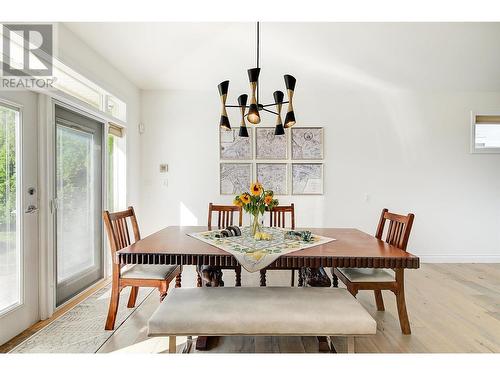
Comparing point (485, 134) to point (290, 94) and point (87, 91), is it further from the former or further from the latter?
point (87, 91)

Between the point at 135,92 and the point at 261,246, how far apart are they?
3064 mm

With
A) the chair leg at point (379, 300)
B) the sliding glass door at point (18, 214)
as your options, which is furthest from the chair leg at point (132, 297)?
the chair leg at point (379, 300)

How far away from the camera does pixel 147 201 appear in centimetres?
427

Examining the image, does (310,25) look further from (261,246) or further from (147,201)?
(147,201)

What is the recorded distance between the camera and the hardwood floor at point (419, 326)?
2.04 m

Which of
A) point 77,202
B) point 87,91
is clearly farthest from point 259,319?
point 87,91

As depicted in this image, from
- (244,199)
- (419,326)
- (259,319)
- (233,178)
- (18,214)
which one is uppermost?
(233,178)

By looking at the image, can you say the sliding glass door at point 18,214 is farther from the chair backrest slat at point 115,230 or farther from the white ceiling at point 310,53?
the white ceiling at point 310,53

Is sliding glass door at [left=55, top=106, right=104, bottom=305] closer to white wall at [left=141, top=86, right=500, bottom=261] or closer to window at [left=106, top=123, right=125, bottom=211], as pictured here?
window at [left=106, top=123, right=125, bottom=211]

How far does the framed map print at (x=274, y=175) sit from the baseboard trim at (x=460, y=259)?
7.12 ft

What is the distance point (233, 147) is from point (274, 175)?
680 mm

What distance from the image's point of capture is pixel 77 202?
10.0ft

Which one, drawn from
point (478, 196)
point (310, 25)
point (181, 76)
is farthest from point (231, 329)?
point (478, 196)

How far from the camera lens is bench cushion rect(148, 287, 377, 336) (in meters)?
1.59
